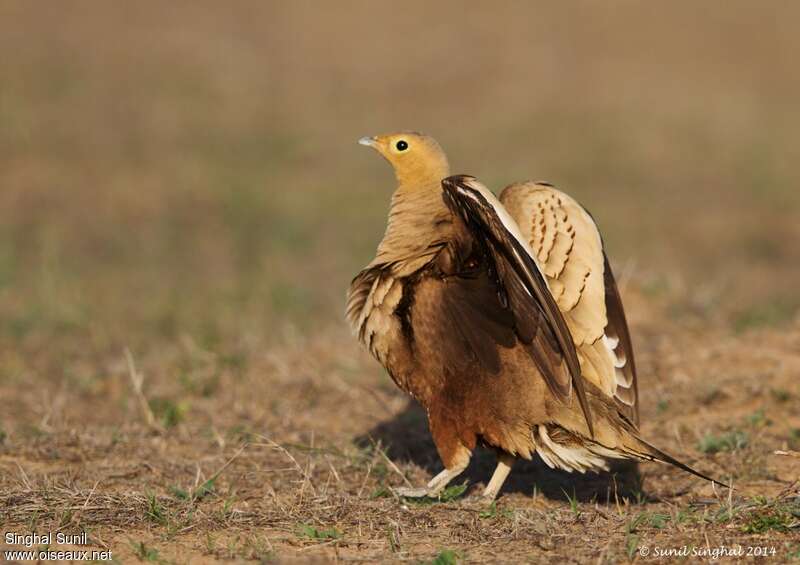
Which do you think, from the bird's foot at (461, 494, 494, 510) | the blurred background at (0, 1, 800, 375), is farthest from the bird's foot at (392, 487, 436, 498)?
the blurred background at (0, 1, 800, 375)

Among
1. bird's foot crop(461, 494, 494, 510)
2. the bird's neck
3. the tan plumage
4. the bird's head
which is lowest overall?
bird's foot crop(461, 494, 494, 510)

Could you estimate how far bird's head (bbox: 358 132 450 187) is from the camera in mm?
5035

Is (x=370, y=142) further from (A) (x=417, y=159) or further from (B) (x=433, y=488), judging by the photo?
(B) (x=433, y=488)

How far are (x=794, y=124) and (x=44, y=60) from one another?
12.2 meters

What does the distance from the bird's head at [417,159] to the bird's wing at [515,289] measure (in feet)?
2.10

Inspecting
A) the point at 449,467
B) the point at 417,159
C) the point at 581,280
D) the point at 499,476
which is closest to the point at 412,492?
the point at 449,467

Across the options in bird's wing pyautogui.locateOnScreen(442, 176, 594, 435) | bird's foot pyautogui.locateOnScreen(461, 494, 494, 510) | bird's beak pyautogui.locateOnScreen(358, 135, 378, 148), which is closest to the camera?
bird's wing pyautogui.locateOnScreen(442, 176, 594, 435)

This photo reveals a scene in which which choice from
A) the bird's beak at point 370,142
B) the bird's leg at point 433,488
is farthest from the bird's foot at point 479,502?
the bird's beak at point 370,142

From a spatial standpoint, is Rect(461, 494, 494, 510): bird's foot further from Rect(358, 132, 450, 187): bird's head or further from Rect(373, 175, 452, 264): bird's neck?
Rect(358, 132, 450, 187): bird's head

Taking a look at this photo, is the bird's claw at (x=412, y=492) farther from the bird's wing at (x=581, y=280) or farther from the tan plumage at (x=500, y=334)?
the bird's wing at (x=581, y=280)

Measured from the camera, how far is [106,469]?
4.97 metres

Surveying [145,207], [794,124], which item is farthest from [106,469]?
[794,124]

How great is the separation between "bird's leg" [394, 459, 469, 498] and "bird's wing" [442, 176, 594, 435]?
58cm

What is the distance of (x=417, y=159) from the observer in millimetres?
5059
